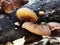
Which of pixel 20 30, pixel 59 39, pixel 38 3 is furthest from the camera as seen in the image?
pixel 38 3

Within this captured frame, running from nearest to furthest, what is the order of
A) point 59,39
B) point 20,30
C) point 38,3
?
point 59,39
point 20,30
point 38,3

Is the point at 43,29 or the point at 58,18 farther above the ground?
the point at 58,18

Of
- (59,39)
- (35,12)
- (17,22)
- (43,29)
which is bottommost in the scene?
(59,39)

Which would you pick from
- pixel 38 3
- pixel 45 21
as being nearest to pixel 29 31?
pixel 45 21

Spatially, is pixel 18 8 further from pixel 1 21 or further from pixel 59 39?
pixel 59 39

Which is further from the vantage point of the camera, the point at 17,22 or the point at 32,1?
the point at 32,1

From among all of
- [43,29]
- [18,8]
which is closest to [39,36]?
[43,29]

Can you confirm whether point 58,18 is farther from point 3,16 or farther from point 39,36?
point 3,16
